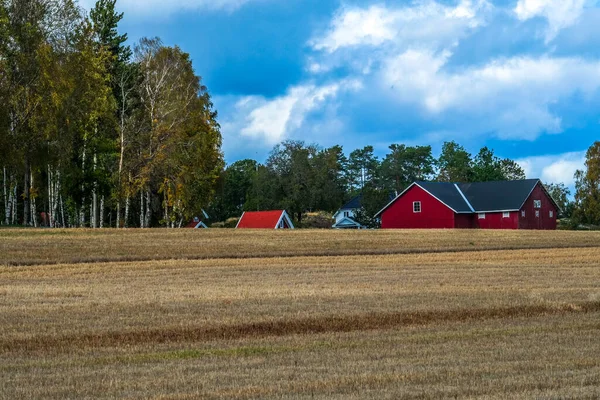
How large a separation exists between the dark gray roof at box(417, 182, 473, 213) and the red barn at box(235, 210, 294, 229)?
17.0 m

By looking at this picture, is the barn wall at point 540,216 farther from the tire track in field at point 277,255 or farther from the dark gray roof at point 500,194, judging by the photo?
the tire track in field at point 277,255

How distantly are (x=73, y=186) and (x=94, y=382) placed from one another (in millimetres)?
43277

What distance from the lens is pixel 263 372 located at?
454 inches

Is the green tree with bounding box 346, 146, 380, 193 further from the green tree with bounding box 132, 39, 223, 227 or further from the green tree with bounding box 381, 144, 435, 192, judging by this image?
the green tree with bounding box 132, 39, 223, 227

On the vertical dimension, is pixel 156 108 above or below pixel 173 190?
above

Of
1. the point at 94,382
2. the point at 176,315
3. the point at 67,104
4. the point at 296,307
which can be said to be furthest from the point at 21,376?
the point at 67,104

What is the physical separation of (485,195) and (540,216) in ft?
18.4

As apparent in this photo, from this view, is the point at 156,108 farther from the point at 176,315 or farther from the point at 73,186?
the point at 176,315

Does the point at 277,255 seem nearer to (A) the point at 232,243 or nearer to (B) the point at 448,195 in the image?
(A) the point at 232,243

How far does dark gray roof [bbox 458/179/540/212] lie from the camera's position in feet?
247

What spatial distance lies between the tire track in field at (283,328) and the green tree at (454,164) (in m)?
115

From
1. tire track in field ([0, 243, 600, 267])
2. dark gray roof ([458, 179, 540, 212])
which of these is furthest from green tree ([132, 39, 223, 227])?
dark gray roof ([458, 179, 540, 212])

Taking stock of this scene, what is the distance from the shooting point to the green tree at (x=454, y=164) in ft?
441

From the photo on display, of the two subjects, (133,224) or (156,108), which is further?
(133,224)
